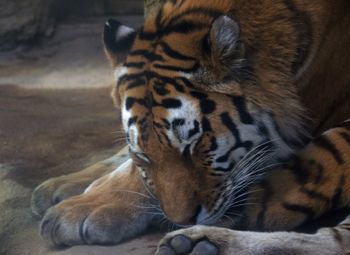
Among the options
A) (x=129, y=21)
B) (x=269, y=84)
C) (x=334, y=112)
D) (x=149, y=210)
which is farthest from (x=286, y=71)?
(x=129, y=21)

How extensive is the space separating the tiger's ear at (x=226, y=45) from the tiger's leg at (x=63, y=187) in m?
0.96

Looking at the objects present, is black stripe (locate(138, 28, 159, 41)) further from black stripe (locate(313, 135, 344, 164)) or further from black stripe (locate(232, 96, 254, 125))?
black stripe (locate(313, 135, 344, 164))

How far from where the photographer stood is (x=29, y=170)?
3.45 meters

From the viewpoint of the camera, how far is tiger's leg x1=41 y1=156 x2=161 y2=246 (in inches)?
103

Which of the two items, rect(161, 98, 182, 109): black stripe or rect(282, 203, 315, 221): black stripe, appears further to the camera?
rect(282, 203, 315, 221): black stripe

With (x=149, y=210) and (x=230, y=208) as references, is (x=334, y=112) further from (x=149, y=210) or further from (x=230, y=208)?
(x=149, y=210)

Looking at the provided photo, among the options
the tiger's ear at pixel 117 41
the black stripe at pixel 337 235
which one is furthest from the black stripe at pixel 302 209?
the tiger's ear at pixel 117 41

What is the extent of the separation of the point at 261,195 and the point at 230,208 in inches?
4.8

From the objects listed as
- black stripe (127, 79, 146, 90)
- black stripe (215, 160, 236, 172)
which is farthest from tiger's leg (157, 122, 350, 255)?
black stripe (127, 79, 146, 90)

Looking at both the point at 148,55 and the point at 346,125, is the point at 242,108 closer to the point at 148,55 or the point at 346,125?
the point at 148,55

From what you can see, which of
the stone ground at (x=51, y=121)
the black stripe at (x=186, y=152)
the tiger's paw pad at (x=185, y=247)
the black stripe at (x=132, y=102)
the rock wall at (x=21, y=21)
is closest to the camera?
the tiger's paw pad at (x=185, y=247)

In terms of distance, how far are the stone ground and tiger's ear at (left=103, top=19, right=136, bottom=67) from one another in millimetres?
651

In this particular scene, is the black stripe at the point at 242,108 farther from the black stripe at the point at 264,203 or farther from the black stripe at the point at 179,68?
the black stripe at the point at 264,203

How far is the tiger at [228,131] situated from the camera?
236 cm
